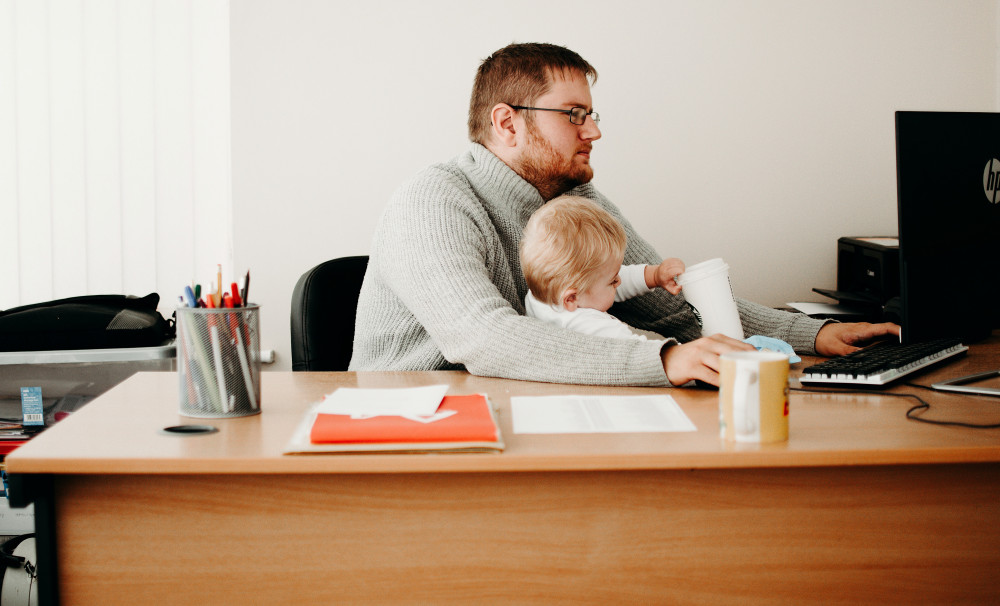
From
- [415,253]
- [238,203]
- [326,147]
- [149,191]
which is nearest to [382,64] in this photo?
[326,147]

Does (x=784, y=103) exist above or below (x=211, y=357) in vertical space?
above

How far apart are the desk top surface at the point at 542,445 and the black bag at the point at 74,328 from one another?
978mm

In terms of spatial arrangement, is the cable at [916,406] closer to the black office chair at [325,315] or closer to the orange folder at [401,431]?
the orange folder at [401,431]

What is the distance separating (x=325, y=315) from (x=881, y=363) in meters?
1.01

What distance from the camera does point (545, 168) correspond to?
5.42ft

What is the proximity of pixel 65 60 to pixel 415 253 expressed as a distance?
151 cm

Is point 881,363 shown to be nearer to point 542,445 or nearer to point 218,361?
point 542,445

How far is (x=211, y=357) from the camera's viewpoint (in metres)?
1.00

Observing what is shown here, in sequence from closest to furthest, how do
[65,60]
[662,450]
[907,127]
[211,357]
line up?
[662,450] < [211,357] < [907,127] < [65,60]

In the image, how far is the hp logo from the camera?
136cm

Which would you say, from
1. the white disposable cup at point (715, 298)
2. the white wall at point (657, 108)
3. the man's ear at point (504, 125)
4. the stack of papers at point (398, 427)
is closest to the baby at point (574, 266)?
the white disposable cup at point (715, 298)

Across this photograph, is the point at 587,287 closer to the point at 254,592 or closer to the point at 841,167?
the point at 254,592

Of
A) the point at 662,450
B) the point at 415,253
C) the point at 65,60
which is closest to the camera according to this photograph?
the point at 662,450

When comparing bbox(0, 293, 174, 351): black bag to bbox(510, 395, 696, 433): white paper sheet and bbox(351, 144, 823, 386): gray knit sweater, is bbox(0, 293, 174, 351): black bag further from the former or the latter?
bbox(510, 395, 696, 433): white paper sheet
